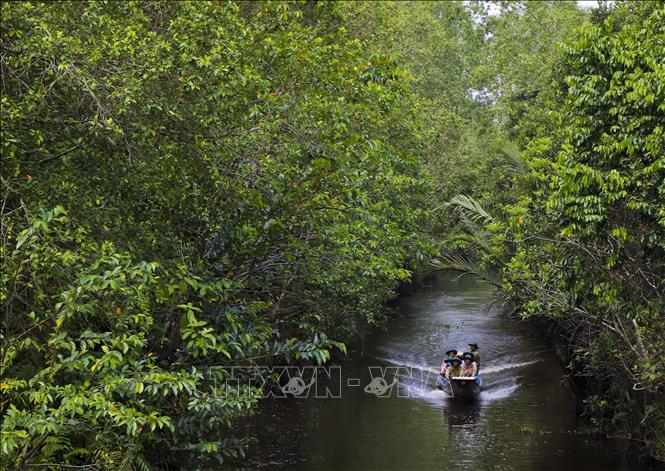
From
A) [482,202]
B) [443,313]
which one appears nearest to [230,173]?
[482,202]

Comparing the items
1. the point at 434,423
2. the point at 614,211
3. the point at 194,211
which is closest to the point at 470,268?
the point at 434,423

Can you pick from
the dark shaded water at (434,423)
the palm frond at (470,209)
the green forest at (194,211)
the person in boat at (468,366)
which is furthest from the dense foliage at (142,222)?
the person in boat at (468,366)

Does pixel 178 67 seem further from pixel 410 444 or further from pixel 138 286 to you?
pixel 410 444

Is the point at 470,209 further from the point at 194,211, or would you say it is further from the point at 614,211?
the point at 194,211

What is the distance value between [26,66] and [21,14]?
0.56m

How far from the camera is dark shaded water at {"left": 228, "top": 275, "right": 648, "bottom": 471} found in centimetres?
1470

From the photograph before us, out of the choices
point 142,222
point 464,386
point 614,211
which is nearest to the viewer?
point 142,222

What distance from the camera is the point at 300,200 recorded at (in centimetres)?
888

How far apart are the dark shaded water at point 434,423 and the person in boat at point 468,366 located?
27.0 inches

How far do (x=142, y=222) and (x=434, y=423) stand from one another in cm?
1124

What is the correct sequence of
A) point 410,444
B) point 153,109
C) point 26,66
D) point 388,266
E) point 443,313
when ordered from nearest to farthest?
point 26,66, point 153,109, point 388,266, point 410,444, point 443,313

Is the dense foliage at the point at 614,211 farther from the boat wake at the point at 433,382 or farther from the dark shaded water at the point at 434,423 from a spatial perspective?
the boat wake at the point at 433,382

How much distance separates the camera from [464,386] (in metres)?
20.3

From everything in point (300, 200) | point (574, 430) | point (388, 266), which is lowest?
point (574, 430)
